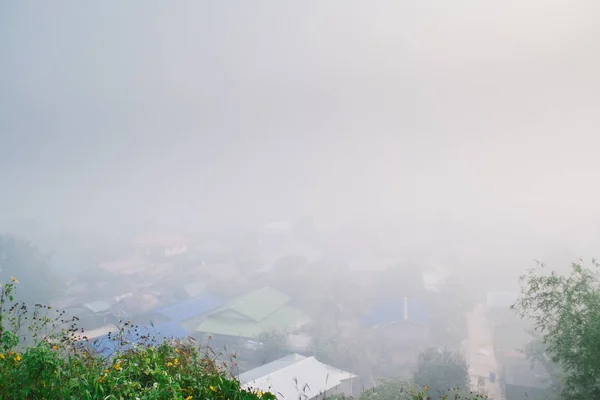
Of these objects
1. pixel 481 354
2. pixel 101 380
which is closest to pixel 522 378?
pixel 481 354

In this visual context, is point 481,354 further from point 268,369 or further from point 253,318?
point 253,318

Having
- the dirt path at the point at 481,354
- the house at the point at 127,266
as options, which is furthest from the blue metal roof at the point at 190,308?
the dirt path at the point at 481,354

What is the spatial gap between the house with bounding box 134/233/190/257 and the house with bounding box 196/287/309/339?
10402 mm

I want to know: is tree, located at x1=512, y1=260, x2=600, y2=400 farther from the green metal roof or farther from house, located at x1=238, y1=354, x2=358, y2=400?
the green metal roof

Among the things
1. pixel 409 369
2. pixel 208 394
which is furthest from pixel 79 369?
pixel 409 369

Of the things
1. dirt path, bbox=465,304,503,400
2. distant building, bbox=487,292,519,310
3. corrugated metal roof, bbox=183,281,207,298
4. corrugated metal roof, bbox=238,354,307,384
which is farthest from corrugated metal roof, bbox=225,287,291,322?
distant building, bbox=487,292,519,310

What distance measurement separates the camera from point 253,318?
535 inches

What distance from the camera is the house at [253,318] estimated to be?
41.9 ft

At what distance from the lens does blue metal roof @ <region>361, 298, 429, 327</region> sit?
519 inches

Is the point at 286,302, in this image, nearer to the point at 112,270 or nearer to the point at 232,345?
the point at 232,345

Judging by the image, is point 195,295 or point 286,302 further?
point 195,295

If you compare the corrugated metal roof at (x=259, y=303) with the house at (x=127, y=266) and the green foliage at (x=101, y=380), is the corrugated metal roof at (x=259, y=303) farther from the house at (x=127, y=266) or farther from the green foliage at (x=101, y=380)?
the green foliage at (x=101, y=380)

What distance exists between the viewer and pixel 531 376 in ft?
30.6

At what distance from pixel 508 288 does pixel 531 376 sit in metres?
10.3
